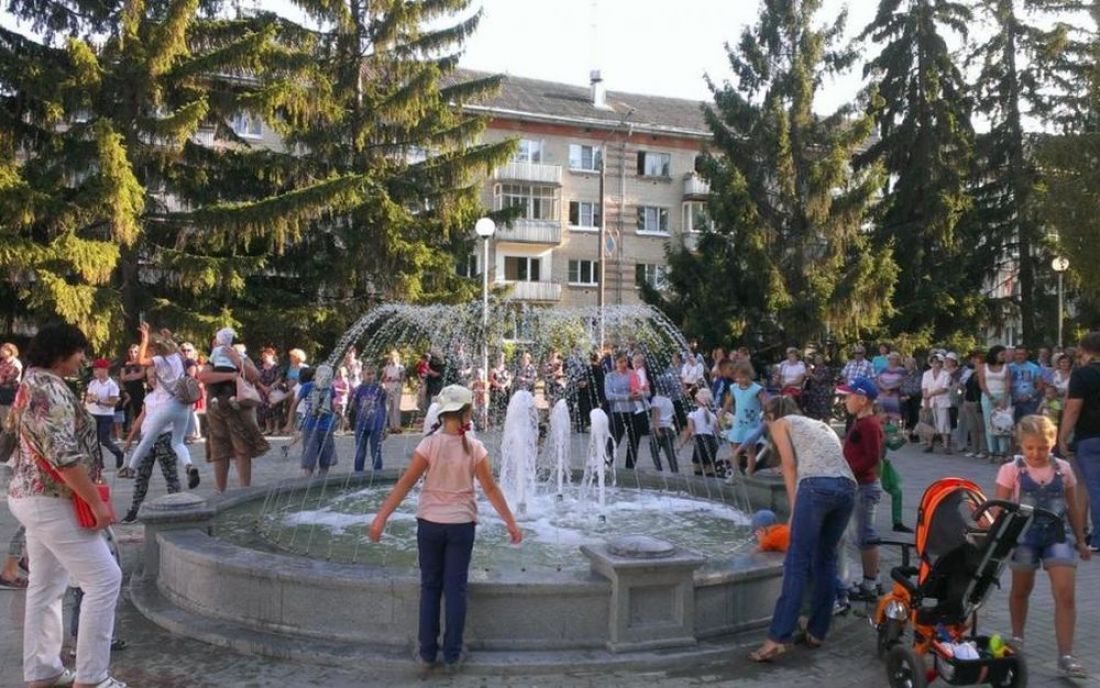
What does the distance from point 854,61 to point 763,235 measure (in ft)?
24.5

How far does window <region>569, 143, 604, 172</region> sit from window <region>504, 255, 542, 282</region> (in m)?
5.13

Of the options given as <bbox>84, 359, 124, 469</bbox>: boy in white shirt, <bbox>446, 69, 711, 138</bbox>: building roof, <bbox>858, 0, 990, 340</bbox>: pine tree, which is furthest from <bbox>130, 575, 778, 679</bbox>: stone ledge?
<bbox>446, 69, 711, 138</bbox>: building roof

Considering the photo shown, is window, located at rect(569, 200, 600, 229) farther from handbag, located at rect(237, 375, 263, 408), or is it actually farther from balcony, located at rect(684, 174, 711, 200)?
handbag, located at rect(237, 375, 263, 408)

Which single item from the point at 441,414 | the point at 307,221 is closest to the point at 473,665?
the point at 441,414

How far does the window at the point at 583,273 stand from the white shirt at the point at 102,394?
35.8m

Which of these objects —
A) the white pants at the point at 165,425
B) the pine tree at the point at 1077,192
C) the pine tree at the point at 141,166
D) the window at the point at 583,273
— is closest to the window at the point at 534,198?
the window at the point at 583,273

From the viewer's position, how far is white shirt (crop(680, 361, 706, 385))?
60.3 feet

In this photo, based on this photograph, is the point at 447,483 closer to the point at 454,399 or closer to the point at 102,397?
the point at 454,399

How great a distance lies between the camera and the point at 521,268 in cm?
4797

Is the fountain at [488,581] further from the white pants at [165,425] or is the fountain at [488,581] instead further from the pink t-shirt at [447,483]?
the white pants at [165,425]

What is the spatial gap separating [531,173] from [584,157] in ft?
12.3

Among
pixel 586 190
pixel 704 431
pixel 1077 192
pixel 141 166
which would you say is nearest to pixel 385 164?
pixel 141 166

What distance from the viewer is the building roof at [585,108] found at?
46.4 metres

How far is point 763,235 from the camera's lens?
30438 millimetres
